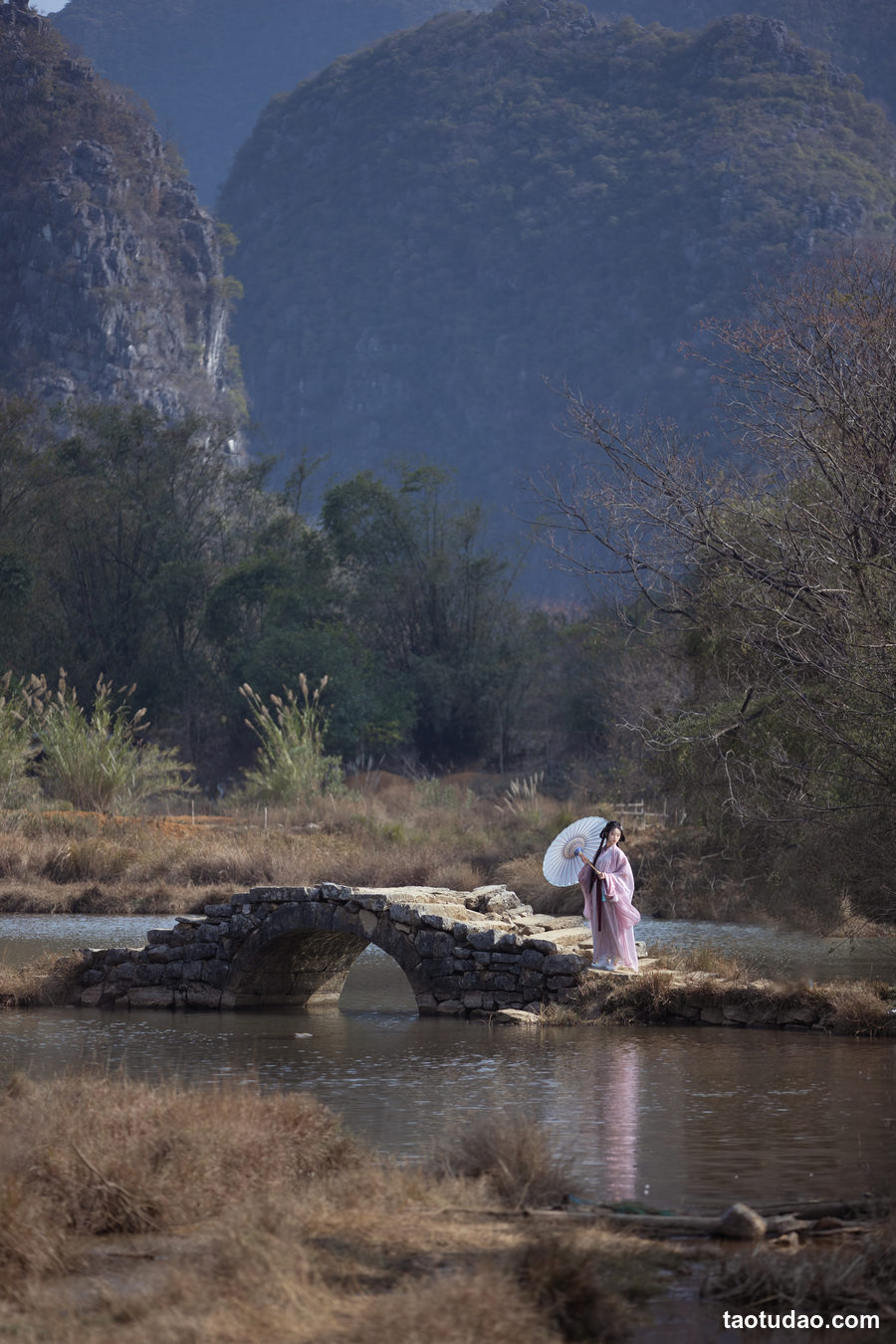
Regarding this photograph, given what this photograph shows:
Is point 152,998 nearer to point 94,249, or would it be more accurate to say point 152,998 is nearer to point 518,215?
point 94,249

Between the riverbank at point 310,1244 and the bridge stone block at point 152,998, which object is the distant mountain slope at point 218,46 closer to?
the bridge stone block at point 152,998

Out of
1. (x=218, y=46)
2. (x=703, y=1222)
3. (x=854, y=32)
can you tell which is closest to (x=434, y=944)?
(x=703, y=1222)

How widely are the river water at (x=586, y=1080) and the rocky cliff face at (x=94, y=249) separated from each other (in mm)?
61838

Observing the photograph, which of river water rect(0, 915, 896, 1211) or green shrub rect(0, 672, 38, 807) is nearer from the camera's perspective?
river water rect(0, 915, 896, 1211)

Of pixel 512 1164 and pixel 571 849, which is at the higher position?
pixel 571 849

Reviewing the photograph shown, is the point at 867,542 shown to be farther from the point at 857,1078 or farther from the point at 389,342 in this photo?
the point at 389,342

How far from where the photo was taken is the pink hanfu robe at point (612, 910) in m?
14.4

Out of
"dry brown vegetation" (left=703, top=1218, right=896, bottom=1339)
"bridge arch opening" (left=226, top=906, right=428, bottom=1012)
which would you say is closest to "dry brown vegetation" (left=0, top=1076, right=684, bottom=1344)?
"dry brown vegetation" (left=703, top=1218, right=896, bottom=1339)

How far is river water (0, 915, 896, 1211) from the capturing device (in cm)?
850

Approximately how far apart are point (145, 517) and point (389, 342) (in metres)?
55.8

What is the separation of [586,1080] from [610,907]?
319 centimetres

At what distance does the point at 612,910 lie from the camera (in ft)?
47.2

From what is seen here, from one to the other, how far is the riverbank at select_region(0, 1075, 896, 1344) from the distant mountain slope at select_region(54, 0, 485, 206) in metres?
151

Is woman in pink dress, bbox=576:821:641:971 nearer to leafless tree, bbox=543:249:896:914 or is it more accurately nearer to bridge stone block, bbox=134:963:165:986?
leafless tree, bbox=543:249:896:914
